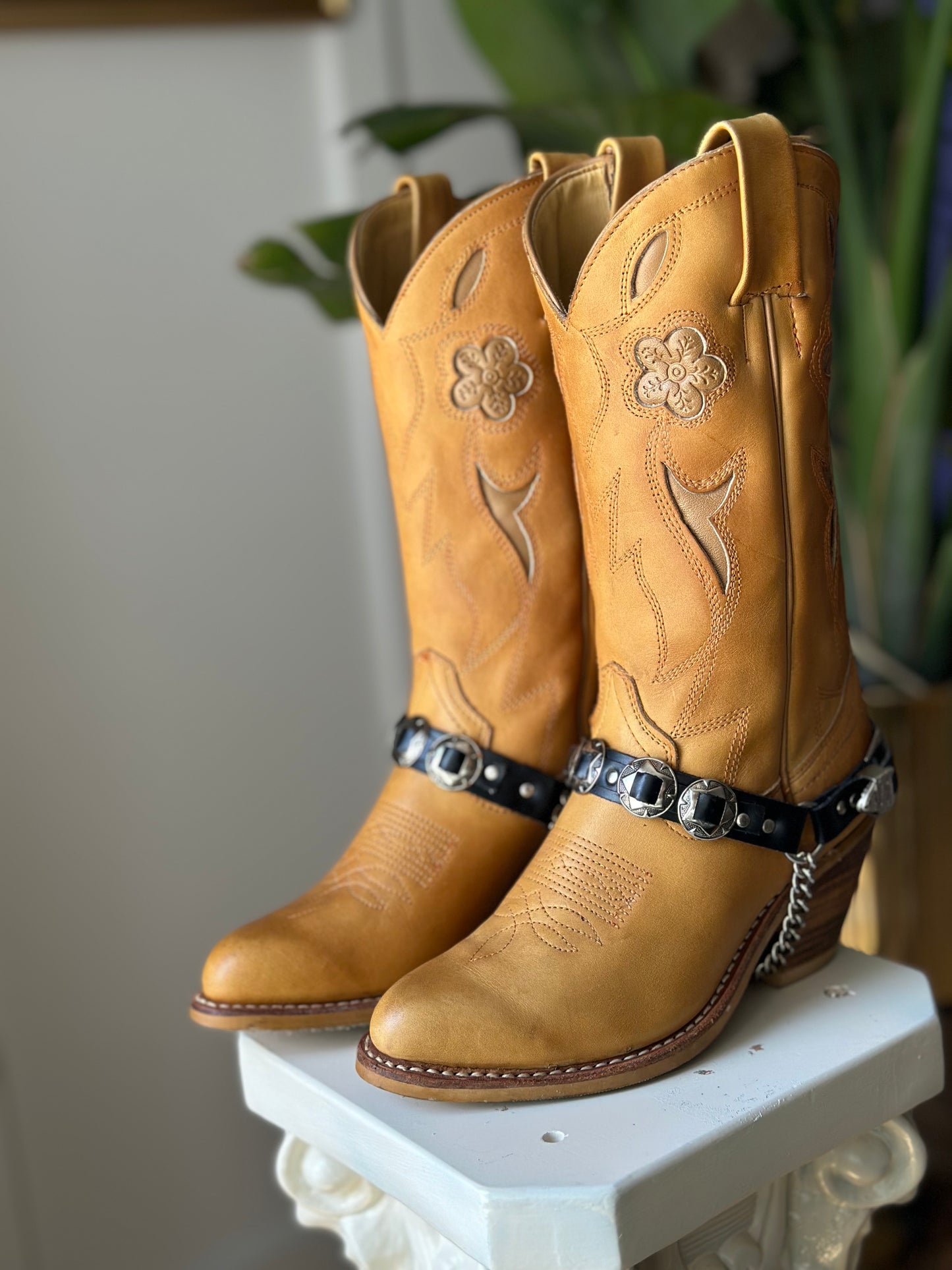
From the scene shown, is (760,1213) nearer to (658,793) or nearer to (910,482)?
(658,793)

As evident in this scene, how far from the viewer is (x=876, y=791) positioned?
67 cm

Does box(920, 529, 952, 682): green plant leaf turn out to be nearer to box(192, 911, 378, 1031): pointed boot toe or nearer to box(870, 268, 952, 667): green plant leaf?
box(870, 268, 952, 667): green plant leaf

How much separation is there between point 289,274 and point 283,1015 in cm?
62

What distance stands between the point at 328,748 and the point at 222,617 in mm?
224

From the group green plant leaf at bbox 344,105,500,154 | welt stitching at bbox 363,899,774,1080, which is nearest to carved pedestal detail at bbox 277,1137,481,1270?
welt stitching at bbox 363,899,774,1080

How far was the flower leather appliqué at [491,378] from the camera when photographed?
0.69m

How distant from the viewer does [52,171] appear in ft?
3.97

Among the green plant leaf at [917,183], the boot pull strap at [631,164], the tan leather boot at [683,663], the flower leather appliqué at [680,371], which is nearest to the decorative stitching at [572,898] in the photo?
the tan leather boot at [683,663]

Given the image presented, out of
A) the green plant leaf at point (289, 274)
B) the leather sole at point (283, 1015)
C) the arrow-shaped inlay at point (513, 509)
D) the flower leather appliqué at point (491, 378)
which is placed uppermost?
the green plant leaf at point (289, 274)

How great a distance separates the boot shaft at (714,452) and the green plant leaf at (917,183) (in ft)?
1.98

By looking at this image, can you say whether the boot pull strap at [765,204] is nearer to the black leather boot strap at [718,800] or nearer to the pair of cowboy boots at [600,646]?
the pair of cowboy boots at [600,646]

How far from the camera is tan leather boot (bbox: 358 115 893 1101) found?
572 millimetres

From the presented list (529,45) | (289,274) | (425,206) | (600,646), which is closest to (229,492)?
(289,274)

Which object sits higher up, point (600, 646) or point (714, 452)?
point (714, 452)
